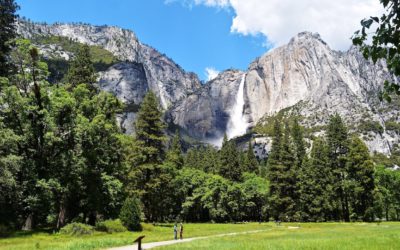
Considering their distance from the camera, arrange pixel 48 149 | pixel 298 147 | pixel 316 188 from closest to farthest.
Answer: pixel 48 149
pixel 316 188
pixel 298 147

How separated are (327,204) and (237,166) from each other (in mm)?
24264

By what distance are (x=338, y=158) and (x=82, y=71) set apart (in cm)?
4696

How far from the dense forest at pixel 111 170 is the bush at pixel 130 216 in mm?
176

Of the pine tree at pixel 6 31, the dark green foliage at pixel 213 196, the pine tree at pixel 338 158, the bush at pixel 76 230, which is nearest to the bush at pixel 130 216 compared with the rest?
the bush at pixel 76 230

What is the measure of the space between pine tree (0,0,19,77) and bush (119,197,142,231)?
17539 mm

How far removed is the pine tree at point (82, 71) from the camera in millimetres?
44344

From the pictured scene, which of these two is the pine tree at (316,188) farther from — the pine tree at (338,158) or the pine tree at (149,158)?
the pine tree at (149,158)

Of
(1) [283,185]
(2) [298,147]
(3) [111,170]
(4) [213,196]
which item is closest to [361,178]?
(1) [283,185]

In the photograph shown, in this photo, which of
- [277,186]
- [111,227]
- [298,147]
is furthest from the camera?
[298,147]

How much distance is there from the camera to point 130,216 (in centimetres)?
3403

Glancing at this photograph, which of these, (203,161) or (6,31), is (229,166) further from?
(6,31)

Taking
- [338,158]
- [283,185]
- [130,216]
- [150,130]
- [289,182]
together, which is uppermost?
[150,130]

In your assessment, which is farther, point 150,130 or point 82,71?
point 150,130

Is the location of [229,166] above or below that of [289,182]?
above
